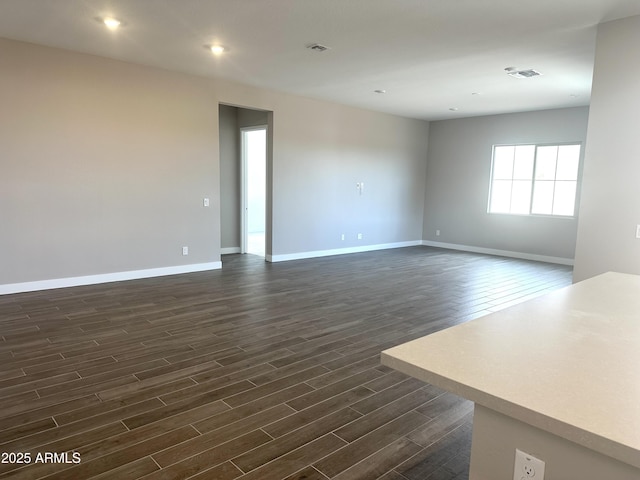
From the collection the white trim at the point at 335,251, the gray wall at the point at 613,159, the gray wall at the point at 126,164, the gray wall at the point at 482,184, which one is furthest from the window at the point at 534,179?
the gray wall at the point at 613,159

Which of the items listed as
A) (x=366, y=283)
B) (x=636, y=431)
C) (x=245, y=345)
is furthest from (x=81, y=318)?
(x=636, y=431)

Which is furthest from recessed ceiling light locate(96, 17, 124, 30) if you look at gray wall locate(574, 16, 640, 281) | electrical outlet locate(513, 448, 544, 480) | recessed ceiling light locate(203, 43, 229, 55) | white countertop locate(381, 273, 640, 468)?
electrical outlet locate(513, 448, 544, 480)

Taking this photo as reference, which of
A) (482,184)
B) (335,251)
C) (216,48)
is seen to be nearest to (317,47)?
(216,48)

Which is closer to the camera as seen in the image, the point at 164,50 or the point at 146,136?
the point at 164,50

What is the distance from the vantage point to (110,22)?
3988 millimetres

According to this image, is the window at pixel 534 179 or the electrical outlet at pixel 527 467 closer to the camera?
the electrical outlet at pixel 527 467

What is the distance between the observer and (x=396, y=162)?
9367mm

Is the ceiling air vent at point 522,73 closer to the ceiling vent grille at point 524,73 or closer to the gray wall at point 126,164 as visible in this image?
the ceiling vent grille at point 524,73

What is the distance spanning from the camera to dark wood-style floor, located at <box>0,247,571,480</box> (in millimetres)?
2068

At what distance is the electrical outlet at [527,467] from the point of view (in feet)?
3.37

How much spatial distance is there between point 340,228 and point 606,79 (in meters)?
5.32

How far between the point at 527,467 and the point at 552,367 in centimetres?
27

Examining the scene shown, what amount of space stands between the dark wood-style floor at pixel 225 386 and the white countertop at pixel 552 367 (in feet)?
3.21

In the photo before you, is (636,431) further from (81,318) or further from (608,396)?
(81,318)
